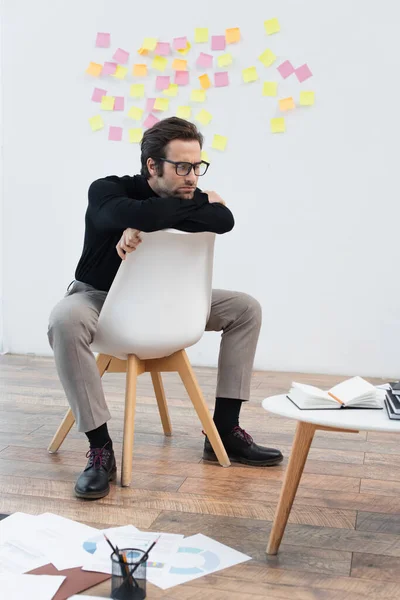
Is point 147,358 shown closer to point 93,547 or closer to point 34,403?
point 93,547

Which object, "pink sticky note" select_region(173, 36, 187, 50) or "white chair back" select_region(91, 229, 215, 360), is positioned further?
"pink sticky note" select_region(173, 36, 187, 50)

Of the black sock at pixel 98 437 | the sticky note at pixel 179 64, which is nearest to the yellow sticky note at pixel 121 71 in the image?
the sticky note at pixel 179 64

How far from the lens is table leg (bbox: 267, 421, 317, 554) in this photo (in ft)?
5.18

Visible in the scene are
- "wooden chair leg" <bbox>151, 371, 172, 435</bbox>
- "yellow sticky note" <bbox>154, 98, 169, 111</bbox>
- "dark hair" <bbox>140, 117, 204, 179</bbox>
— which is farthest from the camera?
"yellow sticky note" <bbox>154, 98, 169, 111</bbox>

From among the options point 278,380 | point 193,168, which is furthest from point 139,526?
point 278,380

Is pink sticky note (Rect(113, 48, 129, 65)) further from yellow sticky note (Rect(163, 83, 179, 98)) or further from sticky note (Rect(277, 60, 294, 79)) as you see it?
sticky note (Rect(277, 60, 294, 79))

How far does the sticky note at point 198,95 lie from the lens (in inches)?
144

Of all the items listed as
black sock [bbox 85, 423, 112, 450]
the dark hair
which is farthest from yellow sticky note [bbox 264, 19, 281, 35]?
black sock [bbox 85, 423, 112, 450]

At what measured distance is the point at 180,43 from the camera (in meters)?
3.65

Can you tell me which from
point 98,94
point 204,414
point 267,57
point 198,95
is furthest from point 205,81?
point 204,414

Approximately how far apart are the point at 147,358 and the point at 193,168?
551 millimetres

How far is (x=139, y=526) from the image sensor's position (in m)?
1.75

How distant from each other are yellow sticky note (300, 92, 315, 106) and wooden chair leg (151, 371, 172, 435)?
66.1 inches

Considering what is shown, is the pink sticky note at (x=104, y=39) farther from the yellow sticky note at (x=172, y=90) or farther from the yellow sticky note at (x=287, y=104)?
the yellow sticky note at (x=287, y=104)
